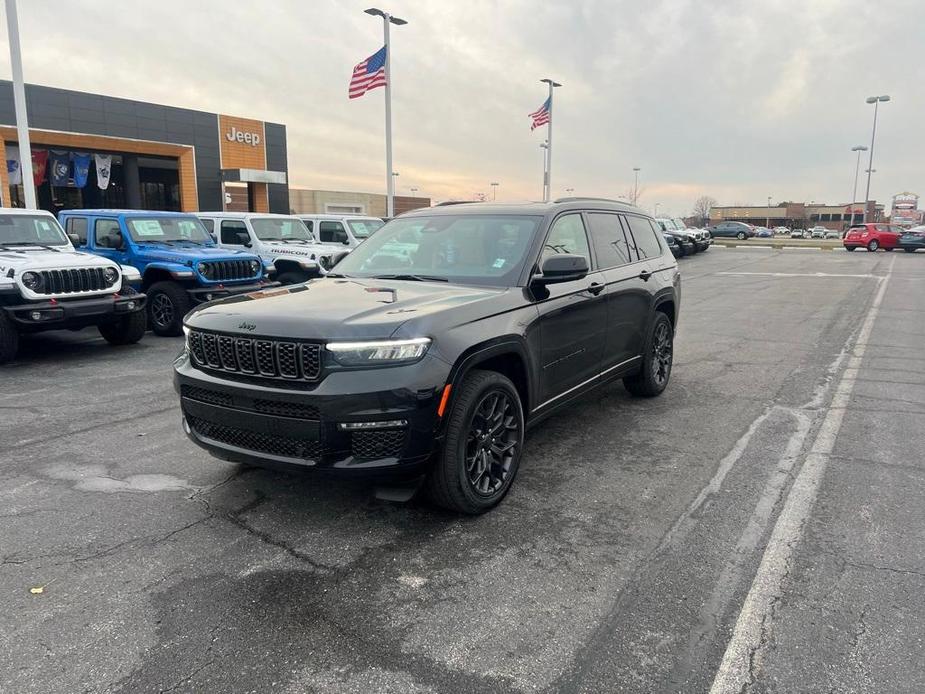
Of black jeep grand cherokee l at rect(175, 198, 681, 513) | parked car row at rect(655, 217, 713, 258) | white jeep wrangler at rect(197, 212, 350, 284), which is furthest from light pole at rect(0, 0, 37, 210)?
parked car row at rect(655, 217, 713, 258)

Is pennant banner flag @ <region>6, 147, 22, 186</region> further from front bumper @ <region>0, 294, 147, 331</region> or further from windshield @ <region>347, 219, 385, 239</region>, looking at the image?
front bumper @ <region>0, 294, 147, 331</region>

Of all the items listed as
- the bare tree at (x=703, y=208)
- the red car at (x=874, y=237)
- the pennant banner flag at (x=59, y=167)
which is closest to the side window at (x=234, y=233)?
the pennant banner flag at (x=59, y=167)

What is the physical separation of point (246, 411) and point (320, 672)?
147 cm

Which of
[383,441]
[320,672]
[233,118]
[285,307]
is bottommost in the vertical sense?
[320,672]

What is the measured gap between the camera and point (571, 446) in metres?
5.04

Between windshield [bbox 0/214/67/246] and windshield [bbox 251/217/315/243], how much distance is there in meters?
4.43

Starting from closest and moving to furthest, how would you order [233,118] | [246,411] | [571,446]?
[246,411]
[571,446]
[233,118]

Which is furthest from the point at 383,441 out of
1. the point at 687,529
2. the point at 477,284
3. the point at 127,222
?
the point at 127,222

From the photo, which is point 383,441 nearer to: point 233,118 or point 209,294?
point 209,294

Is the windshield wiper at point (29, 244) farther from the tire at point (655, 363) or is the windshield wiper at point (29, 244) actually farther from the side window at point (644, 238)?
the tire at point (655, 363)

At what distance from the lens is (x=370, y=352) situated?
3.32 meters

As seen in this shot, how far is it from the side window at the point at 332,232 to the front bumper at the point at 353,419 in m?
12.7

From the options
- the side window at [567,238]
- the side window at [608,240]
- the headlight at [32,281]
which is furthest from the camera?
the headlight at [32,281]

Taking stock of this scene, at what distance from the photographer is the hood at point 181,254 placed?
1018 centimetres
